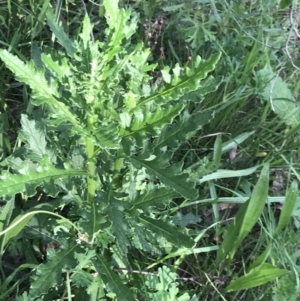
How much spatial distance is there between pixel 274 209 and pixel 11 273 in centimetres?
87

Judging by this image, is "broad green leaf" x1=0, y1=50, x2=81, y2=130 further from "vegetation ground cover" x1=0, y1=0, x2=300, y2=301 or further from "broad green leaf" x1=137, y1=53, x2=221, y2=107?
"broad green leaf" x1=137, y1=53, x2=221, y2=107

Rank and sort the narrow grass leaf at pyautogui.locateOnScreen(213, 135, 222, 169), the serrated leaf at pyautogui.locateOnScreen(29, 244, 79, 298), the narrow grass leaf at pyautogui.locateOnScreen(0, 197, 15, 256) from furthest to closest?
the narrow grass leaf at pyautogui.locateOnScreen(213, 135, 222, 169)
the narrow grass leaf at pyautogui.locateOnScreen(0, 197, 15, 256)
the serrated leaf at pyautogui.locateOnScreen(29, 244, 79, 298)

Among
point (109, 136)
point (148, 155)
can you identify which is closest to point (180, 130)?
point (148, 155)

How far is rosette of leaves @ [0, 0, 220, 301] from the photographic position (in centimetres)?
104

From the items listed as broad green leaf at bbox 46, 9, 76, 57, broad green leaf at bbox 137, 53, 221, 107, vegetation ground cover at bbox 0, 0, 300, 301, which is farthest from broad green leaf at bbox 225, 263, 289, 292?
broad green leaf at bbox 46, 9, 76, 57

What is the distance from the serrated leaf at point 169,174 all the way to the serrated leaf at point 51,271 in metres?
0.29

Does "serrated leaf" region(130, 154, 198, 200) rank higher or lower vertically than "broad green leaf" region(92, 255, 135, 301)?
higher

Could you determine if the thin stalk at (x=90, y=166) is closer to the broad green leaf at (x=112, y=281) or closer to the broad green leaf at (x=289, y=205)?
the broad green leaf at (x=112, y=281)

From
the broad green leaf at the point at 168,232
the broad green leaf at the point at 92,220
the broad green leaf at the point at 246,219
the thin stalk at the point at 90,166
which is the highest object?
the thin stalk at the point at 90,166

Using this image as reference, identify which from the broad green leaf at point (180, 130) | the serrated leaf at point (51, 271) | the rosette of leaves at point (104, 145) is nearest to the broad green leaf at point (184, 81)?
the rosette of leaves at point (104, 145)

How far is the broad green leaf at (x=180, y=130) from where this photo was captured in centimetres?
115

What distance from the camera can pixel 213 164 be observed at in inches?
56.6

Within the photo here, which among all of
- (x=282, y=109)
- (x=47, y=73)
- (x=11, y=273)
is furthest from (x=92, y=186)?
(x=282, y=109)

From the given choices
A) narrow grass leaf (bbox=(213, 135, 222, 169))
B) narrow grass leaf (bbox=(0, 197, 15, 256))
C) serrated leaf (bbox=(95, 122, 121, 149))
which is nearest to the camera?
serrated leaf (bbox=(95, 122, 121, 149))
